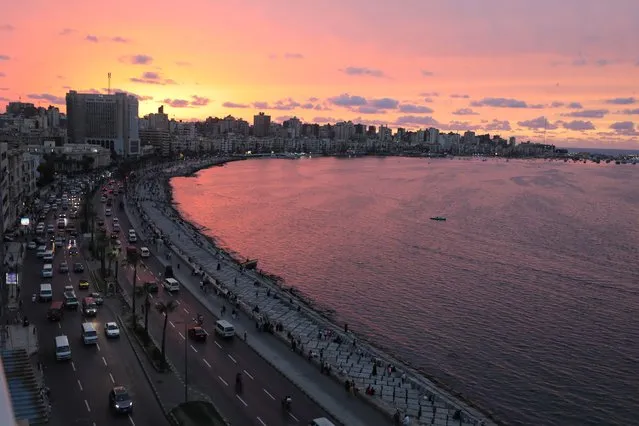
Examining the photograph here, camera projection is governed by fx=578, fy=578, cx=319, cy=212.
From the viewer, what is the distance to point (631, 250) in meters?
41.0

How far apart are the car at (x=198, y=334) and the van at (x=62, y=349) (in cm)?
371

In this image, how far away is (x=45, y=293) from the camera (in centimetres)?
2108

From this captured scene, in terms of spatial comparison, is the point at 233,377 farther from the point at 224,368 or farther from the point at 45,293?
the point at 45,293

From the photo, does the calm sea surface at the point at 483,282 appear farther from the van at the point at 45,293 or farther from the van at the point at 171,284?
the van at the point at 45,293

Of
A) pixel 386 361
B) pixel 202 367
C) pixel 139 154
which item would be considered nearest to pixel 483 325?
pixel 386 361

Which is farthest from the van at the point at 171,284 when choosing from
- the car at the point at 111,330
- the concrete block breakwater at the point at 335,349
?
the car at the point at 111,330

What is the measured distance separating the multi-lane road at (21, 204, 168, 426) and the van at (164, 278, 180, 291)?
3557 mm

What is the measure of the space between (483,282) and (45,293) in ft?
70.0

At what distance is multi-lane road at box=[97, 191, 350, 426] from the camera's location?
13.8 metres

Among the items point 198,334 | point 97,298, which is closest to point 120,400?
point 198,334

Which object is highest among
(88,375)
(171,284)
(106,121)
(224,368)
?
(106,121)

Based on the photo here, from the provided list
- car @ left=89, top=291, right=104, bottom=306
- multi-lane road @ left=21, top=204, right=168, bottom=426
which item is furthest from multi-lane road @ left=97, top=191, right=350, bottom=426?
car @ left=89, top=291, right=104, bottom=306

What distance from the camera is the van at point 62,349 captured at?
51.2 feet

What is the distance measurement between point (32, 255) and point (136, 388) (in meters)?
16.7
